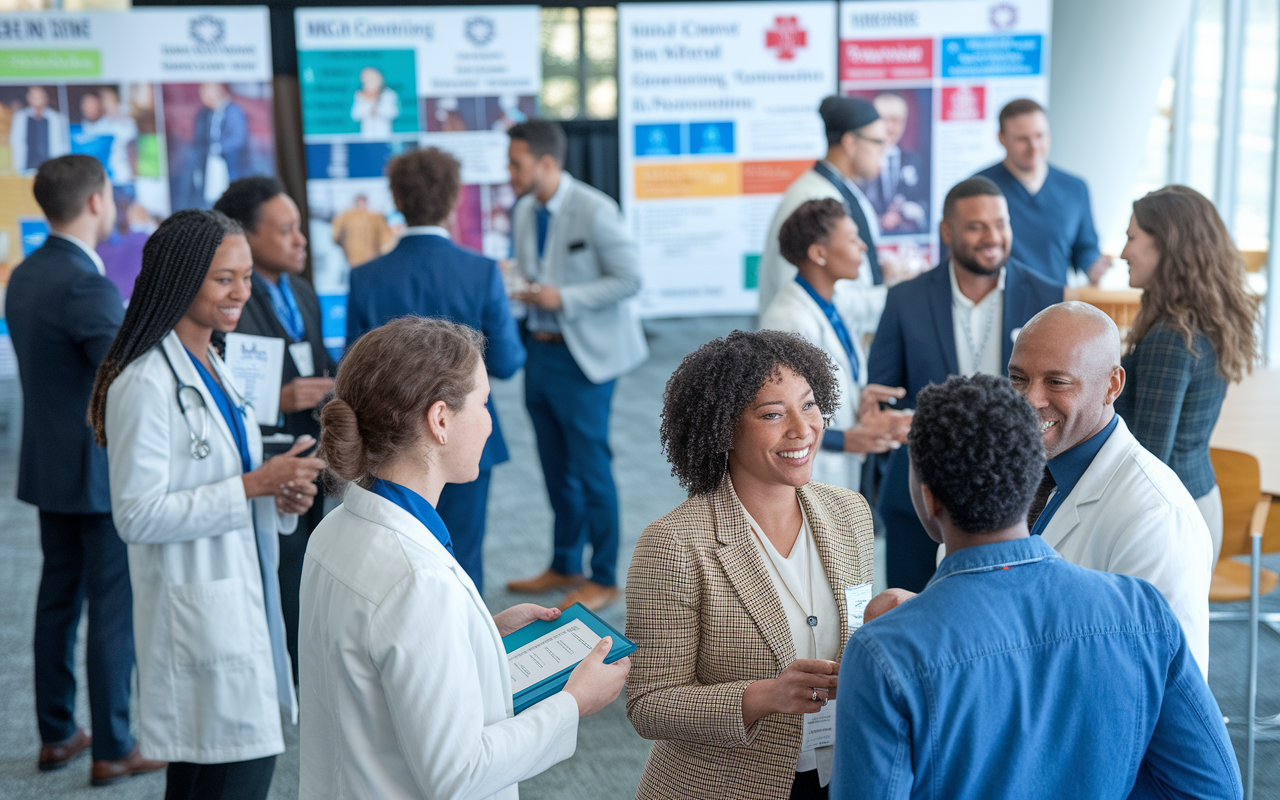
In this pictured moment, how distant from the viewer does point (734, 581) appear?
1.72 m

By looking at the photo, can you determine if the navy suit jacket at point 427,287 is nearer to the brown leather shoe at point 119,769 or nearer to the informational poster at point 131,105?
the brown leather shoe at point 119,769

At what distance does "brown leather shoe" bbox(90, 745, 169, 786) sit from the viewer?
309cm

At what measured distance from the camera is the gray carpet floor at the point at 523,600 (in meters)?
3.10

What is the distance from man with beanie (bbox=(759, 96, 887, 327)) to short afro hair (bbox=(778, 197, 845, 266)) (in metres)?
0.49

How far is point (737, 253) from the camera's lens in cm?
700

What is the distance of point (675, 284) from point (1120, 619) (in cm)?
586

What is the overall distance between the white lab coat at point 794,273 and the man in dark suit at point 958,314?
531 mm

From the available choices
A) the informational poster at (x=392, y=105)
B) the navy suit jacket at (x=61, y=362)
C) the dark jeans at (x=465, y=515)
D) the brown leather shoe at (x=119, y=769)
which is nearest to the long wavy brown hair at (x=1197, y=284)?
the dark jeans at (x=465, y=515)

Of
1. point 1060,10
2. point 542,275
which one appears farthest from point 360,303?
point 1060,10

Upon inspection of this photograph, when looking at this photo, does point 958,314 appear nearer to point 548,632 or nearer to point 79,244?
point 548,632

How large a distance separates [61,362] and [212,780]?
4.59ft

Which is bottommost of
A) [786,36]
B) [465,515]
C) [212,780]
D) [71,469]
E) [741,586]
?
[212,780]

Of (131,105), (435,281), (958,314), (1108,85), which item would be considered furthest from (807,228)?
(1108,85)

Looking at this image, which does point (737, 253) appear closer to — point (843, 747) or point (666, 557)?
point (666, 557)
